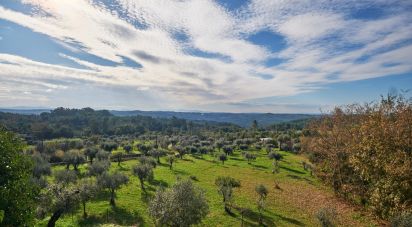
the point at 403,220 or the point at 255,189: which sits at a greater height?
the point at 403,220

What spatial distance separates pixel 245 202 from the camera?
56.9 metres

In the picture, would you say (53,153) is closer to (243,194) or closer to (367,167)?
(243,194)

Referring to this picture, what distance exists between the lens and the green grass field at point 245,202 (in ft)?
146

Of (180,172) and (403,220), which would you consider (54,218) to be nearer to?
(403,220)

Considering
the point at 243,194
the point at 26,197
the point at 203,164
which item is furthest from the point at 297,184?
the point at 26,197

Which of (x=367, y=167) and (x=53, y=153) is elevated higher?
(x=367, y=167)

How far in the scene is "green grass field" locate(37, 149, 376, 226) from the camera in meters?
44.6

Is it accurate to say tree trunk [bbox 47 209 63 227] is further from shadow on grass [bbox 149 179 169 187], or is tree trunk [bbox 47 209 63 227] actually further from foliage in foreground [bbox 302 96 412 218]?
foliage in foreground [bbox 302 96 412 218]

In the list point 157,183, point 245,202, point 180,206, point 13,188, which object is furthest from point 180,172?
point 13,188

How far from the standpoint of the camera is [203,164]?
10512 cm

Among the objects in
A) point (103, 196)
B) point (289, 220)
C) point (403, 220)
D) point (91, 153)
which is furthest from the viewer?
point (91, 153)

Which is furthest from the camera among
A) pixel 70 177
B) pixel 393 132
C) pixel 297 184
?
pixel 297 184

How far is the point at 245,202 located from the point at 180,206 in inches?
1043

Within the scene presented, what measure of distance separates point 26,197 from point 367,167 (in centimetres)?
3495
